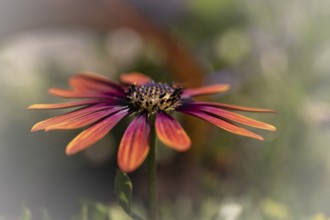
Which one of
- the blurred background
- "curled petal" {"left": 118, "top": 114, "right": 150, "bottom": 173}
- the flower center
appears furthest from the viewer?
the blurred background

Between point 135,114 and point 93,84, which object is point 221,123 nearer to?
point 135,114

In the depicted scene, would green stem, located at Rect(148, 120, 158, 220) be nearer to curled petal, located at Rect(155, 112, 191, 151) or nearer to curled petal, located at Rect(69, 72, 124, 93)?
curled petal, located at Rect(155, 112, 191, 151)

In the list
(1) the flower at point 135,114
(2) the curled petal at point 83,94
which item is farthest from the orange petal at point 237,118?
(2) the curled petal at point 83,94

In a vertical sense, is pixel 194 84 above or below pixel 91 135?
above

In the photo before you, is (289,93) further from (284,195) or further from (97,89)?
(97,89)

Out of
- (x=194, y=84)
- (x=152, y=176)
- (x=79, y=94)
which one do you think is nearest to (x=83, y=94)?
(x=79, y=94)

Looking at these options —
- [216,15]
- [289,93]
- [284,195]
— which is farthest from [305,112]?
[216,15]

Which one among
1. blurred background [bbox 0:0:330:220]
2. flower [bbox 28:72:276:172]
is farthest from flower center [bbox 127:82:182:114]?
blurred background [bbox 0:0:330:220]

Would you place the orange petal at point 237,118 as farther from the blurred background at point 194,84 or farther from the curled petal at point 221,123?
the blurred background at point 194,84
